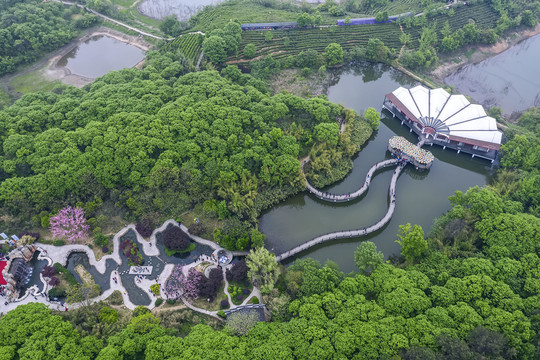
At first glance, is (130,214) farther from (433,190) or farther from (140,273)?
(433,190)

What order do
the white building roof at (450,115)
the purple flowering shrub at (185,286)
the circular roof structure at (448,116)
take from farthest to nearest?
the white building roof at (450,115) < the circular roof structure at (448,116) < the purple flowering shrub at (185,286)

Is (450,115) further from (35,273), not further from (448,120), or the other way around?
(35,273)

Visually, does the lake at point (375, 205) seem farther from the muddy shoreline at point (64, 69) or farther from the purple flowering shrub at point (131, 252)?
the muddy shoreline at point (64, 69)

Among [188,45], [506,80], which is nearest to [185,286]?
[188,45]

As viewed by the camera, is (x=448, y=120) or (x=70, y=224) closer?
(x=70, y=224)

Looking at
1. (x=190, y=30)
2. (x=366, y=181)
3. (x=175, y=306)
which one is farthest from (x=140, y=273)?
(x=190, y=30)

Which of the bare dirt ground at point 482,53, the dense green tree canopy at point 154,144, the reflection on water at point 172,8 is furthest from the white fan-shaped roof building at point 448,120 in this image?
the reflection on water at point 172,8
